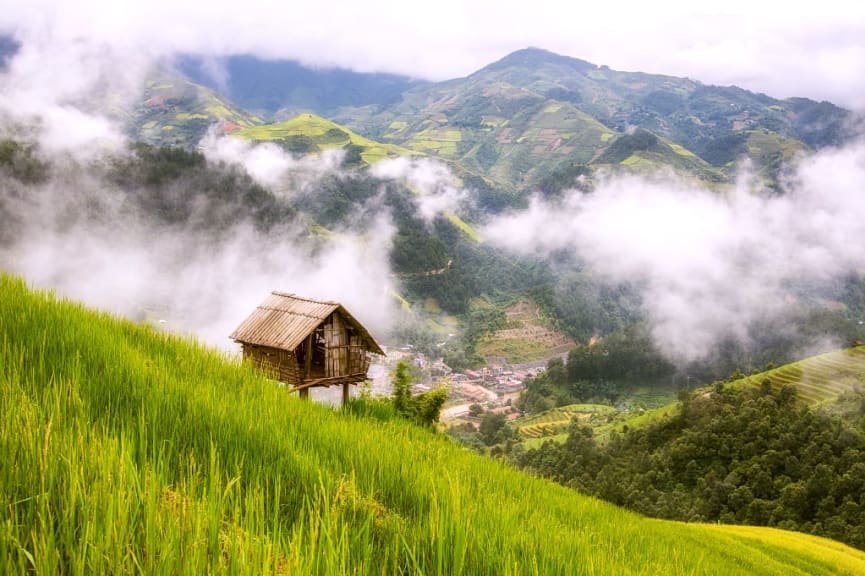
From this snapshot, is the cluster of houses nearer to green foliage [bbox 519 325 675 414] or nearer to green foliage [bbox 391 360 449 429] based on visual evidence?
green foliage [bbox 391 360 449 429]

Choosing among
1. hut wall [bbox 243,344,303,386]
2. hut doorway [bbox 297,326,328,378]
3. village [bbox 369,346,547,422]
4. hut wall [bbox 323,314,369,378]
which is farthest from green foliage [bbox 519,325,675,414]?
hut wall [bbox 243,344,303,386]

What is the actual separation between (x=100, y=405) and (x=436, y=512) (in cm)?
215

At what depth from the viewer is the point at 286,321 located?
1562cm

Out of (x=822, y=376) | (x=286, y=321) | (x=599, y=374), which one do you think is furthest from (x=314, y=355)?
(x=599, y=374)

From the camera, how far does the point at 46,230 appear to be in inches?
3755

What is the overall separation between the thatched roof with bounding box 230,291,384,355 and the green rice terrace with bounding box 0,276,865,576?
8845 millimetres

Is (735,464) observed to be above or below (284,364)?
below

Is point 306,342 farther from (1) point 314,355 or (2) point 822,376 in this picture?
(2) point 822,376

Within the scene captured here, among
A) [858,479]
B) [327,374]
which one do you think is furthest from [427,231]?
[327,374]

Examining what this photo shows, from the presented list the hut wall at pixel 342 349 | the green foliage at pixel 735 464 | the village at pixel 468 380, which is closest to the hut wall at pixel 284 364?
the hut wall at pixel 342 349

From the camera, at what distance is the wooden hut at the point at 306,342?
15.3 m

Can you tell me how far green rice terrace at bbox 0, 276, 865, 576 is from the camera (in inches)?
54.6

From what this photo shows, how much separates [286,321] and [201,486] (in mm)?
13580

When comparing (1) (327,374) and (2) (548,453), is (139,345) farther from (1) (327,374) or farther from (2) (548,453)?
(2) (548,453)
